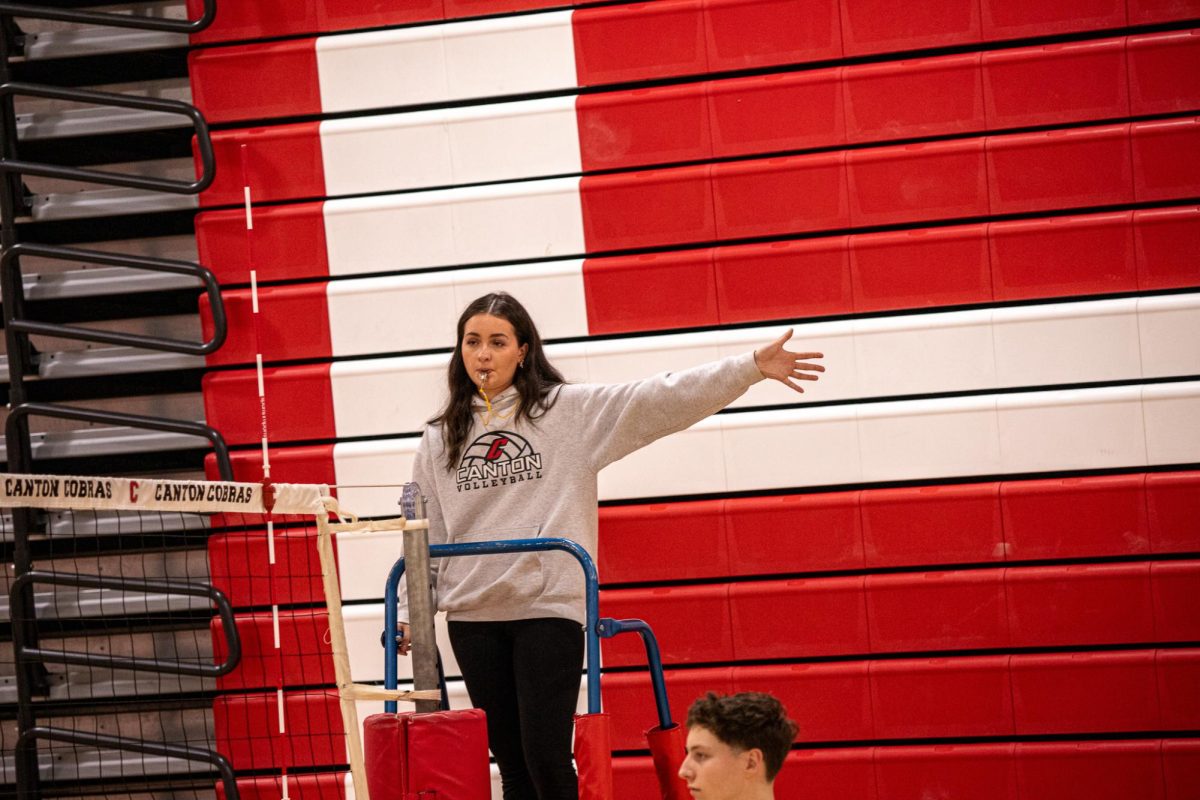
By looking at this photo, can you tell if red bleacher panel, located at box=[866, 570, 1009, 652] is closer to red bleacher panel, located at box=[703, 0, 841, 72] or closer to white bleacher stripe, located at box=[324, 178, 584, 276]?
white bleacher stripe, located at box=[324, 178, 584, 276]

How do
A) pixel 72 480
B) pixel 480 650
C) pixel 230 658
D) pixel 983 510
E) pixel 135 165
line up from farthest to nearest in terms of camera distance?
1. pixel 135 165
2. pixel 230 658
3. pixel 983 510
4. pixel 480 650
5. pixel 72 480

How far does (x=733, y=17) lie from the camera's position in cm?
374

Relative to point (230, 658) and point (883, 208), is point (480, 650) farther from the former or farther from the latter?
point (883, 208)

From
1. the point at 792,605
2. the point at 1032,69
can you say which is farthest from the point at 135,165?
the point at 1032,69

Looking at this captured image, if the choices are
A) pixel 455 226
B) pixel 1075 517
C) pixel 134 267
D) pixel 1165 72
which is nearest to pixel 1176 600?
pixel 1075 517

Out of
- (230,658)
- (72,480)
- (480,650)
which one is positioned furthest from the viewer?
(230,658)

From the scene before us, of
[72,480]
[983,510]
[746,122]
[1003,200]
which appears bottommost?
[983,510]

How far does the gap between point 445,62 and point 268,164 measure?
67cm

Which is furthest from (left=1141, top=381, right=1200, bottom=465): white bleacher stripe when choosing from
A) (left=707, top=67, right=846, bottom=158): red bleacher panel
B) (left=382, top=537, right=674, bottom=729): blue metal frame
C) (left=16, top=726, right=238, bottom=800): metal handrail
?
(left=16, top=726, right=238, bottom=800): metal handrail

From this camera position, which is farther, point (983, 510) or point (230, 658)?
point (230, 658)

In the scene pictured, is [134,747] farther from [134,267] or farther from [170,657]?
[134,267]

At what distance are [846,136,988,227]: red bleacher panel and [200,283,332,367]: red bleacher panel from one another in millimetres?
1705

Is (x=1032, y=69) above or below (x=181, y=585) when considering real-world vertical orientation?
above

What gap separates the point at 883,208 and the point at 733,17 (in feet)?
2.42
